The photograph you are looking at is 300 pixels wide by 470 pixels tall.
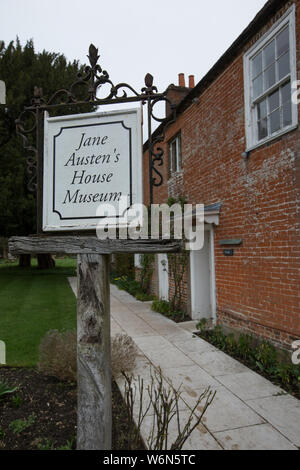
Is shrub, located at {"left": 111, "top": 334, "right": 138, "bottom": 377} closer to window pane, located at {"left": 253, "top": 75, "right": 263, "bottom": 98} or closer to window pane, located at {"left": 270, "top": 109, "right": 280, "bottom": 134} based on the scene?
window pane, located at {"left": 270, "top": 109, "right": 280, "bottom": 134}

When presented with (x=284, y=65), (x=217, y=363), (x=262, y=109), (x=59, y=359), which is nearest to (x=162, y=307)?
(x=217, y=363)

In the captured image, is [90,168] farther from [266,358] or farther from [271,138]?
[266,358]

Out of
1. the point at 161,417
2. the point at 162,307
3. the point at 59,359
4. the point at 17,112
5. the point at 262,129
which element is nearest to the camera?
the point at 161,417

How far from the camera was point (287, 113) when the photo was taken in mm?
4625

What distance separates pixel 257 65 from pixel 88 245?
4.80 meters

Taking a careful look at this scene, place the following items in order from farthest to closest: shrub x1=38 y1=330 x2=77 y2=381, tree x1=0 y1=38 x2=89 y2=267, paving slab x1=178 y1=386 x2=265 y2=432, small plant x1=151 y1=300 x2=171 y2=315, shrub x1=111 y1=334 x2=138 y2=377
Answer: tree x1=0 y1=38 x2=89 y2=267, small plant x1=151 y1=300 x2=171 y2=315, shrub x1=111 y1=334 x2=138 y2=377, shrub x1=38 y1=330 x2=77 y2=381, paving slab x1=178 y1=386 x2=265 y2=432

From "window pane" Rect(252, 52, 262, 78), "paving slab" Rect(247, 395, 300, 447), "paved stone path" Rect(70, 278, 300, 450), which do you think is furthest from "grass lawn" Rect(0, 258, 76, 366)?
"window pane" Rect(252, 52, 262, 78)

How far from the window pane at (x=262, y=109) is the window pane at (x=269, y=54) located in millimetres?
532

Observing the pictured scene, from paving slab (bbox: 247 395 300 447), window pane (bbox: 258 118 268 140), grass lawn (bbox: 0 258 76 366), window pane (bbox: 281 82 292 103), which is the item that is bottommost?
paving slab (bbox: 247 395 300 447)

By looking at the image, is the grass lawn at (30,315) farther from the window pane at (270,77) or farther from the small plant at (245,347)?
the window pane at (270,77)

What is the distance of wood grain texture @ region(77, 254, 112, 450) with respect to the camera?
2.13 metres

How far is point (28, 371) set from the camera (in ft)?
14.4

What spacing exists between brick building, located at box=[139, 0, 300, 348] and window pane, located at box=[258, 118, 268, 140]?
0.02 meters
